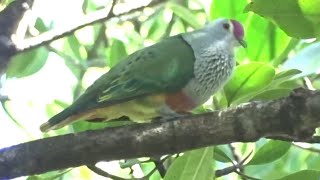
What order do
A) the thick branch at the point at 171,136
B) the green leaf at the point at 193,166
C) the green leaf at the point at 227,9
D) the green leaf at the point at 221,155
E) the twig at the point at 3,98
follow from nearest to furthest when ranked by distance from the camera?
the thick branch at the point at 171,136 → the green leaf at the point at 193,166 → the green leaf at the point at 221,155 → the green leaf at the point at 227,9 → the twig at the point at 3,98

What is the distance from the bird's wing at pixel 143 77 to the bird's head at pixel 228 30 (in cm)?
10

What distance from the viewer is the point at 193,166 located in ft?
2.63

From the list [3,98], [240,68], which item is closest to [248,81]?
[240,68]

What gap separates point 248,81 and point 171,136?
0.19 meters

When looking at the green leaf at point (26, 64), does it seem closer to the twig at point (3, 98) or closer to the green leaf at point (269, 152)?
the twig at point (3, 98)

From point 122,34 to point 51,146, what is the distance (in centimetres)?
90

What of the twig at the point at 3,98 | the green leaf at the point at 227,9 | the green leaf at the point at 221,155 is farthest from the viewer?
the twig at the point at 3,98

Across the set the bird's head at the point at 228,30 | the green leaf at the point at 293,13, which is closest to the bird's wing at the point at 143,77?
the bird's head at the point at 228,30

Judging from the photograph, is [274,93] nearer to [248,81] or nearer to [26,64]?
[248,81]

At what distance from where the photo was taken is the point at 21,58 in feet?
3.85

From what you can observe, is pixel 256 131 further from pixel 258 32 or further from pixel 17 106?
pixel 17 106

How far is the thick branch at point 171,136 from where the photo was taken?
0.64 m

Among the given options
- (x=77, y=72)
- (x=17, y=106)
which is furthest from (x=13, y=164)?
(x=77, y=72)

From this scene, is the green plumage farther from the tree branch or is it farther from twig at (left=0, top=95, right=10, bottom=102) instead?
twig at (left=0, top=95, right=10, bottom=102)
